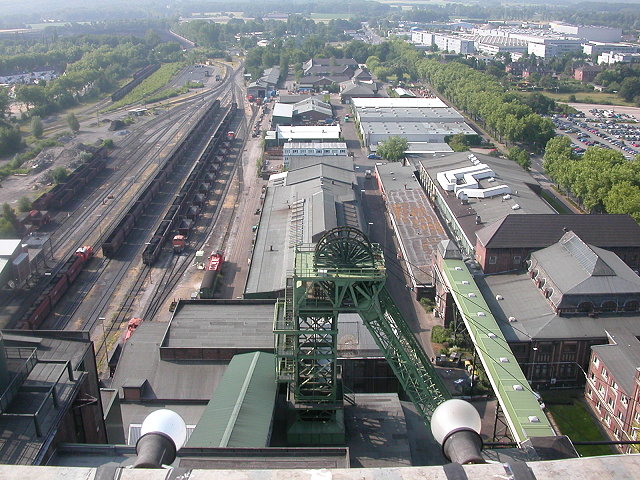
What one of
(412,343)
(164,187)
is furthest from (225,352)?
(164,187)

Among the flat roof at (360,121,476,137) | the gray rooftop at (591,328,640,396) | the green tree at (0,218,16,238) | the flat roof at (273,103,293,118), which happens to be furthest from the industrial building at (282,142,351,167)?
the gray rooftop at (591,328,640,396)

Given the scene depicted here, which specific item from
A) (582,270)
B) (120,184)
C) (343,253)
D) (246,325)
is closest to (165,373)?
(246,325)

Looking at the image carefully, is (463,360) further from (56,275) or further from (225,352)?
(56,275)

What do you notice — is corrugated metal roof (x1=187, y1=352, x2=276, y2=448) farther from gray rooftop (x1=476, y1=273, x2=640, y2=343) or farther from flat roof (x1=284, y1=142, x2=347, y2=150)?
flat roof (x1=284, y1=142, x2=347, y2=150)

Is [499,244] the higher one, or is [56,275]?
[499,244]

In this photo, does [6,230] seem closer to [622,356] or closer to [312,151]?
[312,151]

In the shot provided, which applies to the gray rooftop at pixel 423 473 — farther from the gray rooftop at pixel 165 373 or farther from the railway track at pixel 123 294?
the railway track at pixel 123 294
